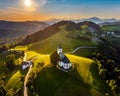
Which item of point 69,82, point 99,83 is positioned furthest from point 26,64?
point 99,83

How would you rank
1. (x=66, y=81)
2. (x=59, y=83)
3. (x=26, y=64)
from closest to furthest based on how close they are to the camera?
(x=59, y=83) → (x=66, y=81) → (x=26, y=64)

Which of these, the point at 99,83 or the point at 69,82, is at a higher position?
the point at 69,82

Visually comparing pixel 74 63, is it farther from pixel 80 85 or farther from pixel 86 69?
pixel 80 85

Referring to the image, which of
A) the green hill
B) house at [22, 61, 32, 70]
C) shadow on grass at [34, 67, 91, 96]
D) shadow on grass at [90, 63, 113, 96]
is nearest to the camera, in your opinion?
shadow on grass at [34, 67, 91, 96]

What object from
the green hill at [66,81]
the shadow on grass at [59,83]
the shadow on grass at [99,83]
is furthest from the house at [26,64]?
the shadow on grass at [99,83]

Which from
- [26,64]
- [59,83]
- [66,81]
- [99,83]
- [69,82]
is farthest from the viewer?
[26,64]

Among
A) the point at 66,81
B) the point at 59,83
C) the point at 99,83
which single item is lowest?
the point at 99,83

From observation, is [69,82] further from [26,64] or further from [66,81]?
[26,64]

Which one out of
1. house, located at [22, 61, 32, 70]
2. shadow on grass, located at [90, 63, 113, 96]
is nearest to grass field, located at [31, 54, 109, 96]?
shadow on grass, located at [90, 63, 113, 96]

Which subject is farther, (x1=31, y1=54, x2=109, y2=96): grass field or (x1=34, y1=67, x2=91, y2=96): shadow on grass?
(x1=31, y1=54, x2=109, y2=96): grass field

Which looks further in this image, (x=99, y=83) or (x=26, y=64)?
(x=26, y=64)

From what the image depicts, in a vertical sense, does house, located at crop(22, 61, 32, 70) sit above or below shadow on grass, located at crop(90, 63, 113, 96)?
above

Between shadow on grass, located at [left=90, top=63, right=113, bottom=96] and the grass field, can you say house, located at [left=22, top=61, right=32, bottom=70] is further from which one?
shadow on grass, located at [left=90, top=63, right=113, bottom=96]
